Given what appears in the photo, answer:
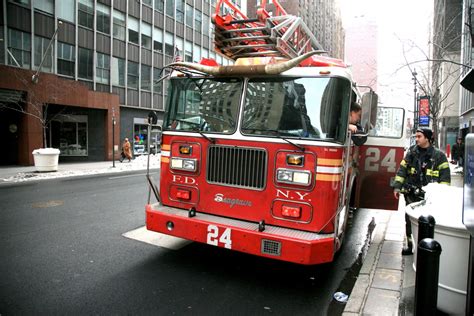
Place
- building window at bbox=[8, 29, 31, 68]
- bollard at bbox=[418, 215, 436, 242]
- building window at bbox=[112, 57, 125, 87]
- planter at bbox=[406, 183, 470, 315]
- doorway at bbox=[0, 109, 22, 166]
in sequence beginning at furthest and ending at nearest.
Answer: building window at bbox=[112, 57, 125, 87], doorway at bbox=[0, 109, 22, 166], building window at bbox=[8, 29, 31, 68], planter at bbox=[406, 183, 470, 315], bollard at bbox=[418, 215, 436, 242]

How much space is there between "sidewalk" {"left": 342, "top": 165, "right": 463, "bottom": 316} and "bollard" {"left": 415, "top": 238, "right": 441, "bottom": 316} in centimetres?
85

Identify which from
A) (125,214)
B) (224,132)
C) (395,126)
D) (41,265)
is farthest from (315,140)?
(125,214)

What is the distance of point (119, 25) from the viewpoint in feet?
88.6

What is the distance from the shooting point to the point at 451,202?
3744mm

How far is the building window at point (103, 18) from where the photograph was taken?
25.2 metres

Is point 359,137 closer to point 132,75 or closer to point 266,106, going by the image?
point 266,106

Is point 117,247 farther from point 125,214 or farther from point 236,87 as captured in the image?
point 236,87

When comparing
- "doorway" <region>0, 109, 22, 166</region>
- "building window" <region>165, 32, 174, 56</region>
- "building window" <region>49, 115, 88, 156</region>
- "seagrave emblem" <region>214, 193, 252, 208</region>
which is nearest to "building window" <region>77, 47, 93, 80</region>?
"building window" <region>49, 115, 88, 156</region>

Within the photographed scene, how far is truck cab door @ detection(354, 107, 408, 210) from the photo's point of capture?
632 centimetres

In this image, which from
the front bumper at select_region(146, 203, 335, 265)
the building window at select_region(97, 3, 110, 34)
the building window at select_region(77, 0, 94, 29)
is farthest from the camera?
the building window at select_region(97, 3, 110, 34)

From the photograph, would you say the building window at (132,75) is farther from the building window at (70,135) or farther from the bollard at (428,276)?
the bollard at (428,276)

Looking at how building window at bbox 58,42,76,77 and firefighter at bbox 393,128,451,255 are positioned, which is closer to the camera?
firefighter at bbox 393,128,451,255

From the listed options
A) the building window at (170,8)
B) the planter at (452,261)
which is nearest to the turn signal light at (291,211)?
the planter at (452,261)

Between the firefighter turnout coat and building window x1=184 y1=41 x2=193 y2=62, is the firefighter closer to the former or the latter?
the firefighter turnout coat
